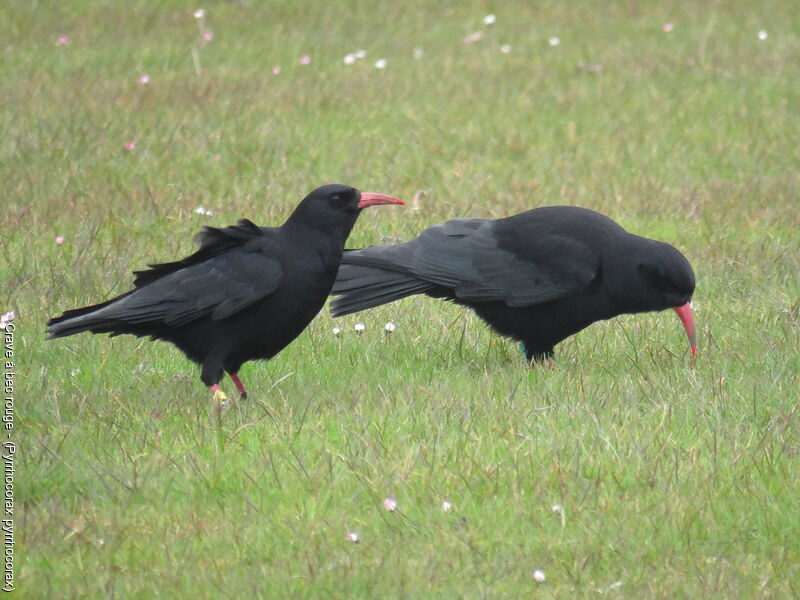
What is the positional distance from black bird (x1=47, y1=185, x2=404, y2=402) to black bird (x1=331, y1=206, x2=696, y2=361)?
79 centimetres

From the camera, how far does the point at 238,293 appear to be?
5.30m

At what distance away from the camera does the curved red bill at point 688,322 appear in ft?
19.6

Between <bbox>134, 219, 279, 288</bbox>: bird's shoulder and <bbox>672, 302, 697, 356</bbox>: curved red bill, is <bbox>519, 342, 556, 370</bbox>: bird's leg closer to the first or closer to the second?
<bbox>672, 302, 697, 356</bbox>: curved red bill

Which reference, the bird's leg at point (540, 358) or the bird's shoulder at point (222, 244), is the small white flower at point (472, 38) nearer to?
the bird's leg at point (540, 358)

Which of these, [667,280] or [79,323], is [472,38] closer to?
[667,280]

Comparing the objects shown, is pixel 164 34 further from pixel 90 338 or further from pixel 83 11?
pixel 90 338

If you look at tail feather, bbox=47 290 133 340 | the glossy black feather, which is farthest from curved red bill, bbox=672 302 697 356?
tail feather, bbox=47 290 133 340

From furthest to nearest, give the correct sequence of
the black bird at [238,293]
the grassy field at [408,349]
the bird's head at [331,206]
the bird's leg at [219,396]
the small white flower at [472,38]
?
the small white flower at [472,38]
the bird's head at [331,206]
the black bird at [238,293]
the bird's leg at [219,396]
the grassy field at [408,349]

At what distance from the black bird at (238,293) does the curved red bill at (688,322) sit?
5.32 feet

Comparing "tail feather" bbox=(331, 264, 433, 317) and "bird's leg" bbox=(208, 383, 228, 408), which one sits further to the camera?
"tail feather" bbox=(331, 264, 433, 317)

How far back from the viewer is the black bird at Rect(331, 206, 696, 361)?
6.02 m

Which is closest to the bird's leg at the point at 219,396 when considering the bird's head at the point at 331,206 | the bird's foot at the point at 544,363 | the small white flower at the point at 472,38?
the bird's head at the point at 331,206

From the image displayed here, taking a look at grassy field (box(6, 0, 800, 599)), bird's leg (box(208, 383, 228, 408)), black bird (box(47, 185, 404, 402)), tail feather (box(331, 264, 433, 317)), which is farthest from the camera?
tail feather (box(331, 264, 433, 317))

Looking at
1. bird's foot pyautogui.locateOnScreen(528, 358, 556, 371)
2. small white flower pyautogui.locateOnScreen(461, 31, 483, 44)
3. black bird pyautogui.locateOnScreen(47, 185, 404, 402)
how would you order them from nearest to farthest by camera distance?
black bird pyautogui.locateOnScreen(47, 185, 404, 402), bird's foot pyautogui.locateOnScreen(528, 358, 556, 371), small white flower pyautogui.locateOnScreen(461, 31, 483, 44)
